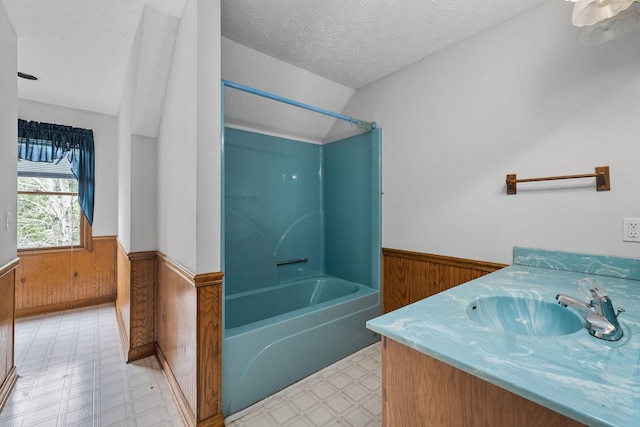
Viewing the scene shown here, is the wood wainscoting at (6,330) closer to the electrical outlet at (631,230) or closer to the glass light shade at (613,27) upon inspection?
the glass light shade at (613,27)

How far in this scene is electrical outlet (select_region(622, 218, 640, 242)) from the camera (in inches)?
52.0

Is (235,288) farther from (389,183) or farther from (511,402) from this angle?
(511,402)

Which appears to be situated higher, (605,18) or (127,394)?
(605,18)

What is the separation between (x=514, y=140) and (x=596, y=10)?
728mm

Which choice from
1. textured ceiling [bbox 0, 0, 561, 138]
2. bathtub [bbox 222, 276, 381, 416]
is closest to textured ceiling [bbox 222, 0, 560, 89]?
textured ceiling [bbox 0, 0, 561, 138]

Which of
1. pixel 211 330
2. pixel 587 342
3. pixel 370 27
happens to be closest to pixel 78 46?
pixel 370 27

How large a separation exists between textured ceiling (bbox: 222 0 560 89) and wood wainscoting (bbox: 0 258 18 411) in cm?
211

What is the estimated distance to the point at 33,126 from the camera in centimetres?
291

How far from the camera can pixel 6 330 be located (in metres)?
1.71

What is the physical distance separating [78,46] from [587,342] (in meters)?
3.22

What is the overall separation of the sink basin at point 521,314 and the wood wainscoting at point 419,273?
66 centimetres

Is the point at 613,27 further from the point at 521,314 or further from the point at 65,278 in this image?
the point at 65,278

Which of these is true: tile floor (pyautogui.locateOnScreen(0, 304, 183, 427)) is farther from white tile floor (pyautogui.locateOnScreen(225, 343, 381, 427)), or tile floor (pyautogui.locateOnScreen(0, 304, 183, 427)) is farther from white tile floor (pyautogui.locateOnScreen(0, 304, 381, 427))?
white tile floor (pyautogui.locateOnScreen(225, 343, 381, 427))

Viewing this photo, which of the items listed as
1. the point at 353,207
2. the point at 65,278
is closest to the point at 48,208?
the point at 65,278
